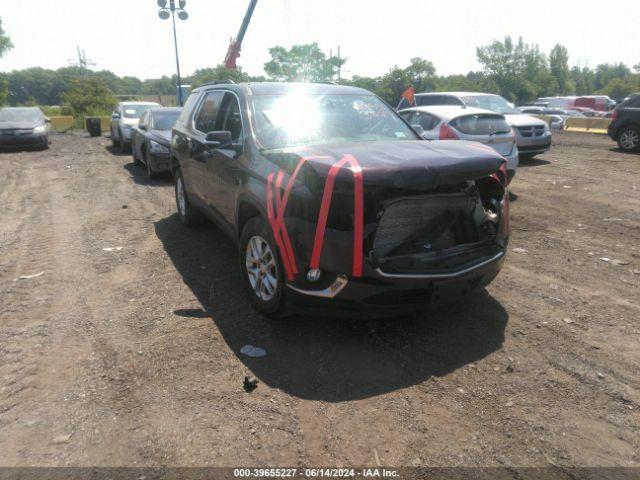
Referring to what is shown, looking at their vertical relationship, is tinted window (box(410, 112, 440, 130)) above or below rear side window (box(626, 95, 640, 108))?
below

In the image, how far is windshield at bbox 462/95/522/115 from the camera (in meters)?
12.9

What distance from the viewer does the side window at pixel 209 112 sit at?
5.28 m

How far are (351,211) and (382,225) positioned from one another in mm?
364

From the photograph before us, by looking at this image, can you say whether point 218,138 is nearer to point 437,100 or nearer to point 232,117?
point 232,117

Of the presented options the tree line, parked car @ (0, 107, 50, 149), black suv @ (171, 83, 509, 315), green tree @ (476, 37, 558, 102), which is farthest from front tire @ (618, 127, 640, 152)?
green tree @ (476, 37, 558, 102)

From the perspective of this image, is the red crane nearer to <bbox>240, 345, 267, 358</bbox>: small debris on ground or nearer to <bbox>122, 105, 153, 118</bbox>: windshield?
<bbox>122, 105, 153, 118</bbox>: windshield

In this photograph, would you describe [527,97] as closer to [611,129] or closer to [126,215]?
[611,129]

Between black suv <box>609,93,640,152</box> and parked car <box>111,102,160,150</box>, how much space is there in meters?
14.4

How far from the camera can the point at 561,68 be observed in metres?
86.8

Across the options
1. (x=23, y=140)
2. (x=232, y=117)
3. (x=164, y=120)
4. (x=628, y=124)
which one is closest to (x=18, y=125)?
(x=23, y=140)

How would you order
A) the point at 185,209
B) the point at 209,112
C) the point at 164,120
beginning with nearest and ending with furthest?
the point at 209,112 → the point at 185,209 → the point at 164,120

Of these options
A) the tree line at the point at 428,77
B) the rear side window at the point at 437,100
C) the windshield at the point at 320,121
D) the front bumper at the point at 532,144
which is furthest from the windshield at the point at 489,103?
the tree line at the point at 428,77

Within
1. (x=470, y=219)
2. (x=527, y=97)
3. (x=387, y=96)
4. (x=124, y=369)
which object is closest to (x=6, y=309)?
(x=124, y=369)

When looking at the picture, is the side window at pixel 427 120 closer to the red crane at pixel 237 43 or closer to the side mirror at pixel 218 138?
the side mirror at pixel 218 138
